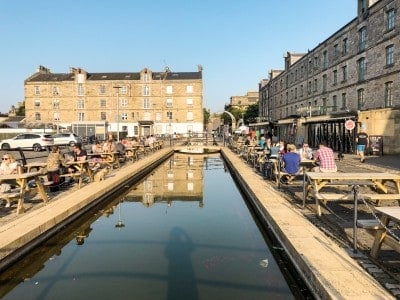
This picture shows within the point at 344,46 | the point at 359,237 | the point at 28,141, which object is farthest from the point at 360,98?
the point at 28,141

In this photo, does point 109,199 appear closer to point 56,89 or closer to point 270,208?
point 270,208

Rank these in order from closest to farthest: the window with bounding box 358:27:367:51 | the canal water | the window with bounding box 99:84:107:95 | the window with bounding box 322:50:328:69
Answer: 1. the canal water
2. the window with bounding box 358:27:367:51
3. the window with bounding box 322:50:328:69
4. the window with bounding box 99:84:107:95

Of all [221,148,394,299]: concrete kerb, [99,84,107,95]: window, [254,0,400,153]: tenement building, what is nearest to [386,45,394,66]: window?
[254,0,400,153]: tenement building

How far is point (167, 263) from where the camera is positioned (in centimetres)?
628

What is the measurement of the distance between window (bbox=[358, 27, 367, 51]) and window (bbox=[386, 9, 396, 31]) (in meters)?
3.03

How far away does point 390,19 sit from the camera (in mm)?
25422

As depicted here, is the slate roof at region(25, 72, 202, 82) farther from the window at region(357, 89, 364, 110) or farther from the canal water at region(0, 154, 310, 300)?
the canal water at region(0, 154, 310, 300)

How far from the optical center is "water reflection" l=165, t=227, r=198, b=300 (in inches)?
204

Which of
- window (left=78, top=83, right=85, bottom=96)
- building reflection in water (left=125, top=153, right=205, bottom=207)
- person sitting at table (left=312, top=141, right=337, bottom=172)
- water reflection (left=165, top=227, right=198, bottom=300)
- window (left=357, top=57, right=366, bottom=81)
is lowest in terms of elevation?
water reflection (left=165, top=227, right=198, bottom=300)

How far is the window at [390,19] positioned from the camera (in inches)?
981

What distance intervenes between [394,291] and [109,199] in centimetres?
907

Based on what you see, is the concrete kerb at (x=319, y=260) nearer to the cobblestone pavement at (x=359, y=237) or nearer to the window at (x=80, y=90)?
the cobblestone pavement at (x=359, y=237)

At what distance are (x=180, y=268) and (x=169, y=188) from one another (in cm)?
809

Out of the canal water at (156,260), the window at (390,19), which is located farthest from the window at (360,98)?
the canal water at (156,260)
